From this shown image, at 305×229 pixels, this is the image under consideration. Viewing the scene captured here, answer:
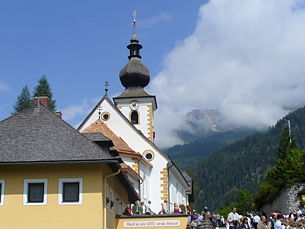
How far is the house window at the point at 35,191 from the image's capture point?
23844mm

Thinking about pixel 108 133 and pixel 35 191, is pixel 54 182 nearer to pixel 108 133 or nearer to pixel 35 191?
pixel 35 191

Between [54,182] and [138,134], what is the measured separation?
2523 cm

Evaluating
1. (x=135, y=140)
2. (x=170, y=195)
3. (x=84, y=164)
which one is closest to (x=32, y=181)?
(x=84, y=164)

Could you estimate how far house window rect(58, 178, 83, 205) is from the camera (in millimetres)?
23781

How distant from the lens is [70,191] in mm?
24062

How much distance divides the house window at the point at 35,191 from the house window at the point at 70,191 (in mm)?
666

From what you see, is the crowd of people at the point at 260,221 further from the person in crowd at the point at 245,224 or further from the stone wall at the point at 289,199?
the stone wall at the point at 289,199

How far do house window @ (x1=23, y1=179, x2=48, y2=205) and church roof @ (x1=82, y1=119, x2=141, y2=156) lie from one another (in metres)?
19.9

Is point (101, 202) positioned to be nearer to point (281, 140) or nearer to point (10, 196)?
point (10, 196)

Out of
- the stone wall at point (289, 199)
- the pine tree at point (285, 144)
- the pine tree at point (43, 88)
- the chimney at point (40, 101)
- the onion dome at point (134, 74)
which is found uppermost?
the pine tree at point (43, 88)

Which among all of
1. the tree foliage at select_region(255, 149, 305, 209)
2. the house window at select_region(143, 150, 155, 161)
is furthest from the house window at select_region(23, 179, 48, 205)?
the tree foliage at select_region(255, 149, 305, 209)

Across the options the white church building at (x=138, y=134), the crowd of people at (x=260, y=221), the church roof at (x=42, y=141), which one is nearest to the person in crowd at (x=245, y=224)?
the crowd of people at (x=260, y=221)

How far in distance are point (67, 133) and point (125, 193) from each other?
10.3 meters

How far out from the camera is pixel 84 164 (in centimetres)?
2389
